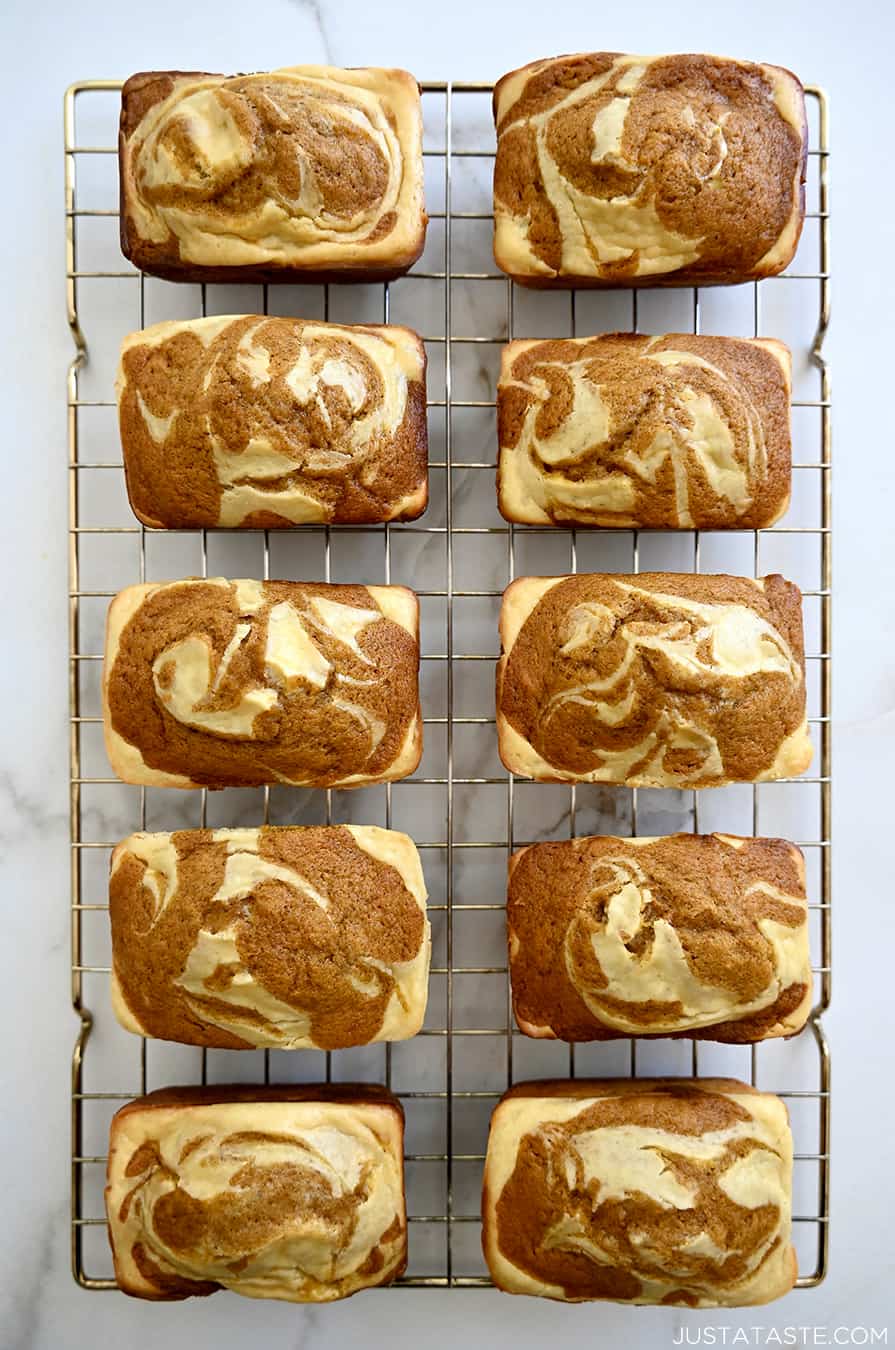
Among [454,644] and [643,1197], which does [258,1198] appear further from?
[454,644]

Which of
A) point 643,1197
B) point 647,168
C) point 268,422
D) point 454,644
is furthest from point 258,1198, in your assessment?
point 647,168

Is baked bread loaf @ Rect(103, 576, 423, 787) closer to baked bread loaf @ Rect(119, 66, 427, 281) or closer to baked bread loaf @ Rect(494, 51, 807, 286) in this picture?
baked bread loaf @ Rect(119, 66, 427, 281)

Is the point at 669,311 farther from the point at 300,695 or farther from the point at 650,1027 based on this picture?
the point at 650,1027

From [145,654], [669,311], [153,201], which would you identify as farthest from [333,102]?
[145,654]

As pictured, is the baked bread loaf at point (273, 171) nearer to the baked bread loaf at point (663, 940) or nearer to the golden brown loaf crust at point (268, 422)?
the golden brown loaf crust at point (268, 422)
